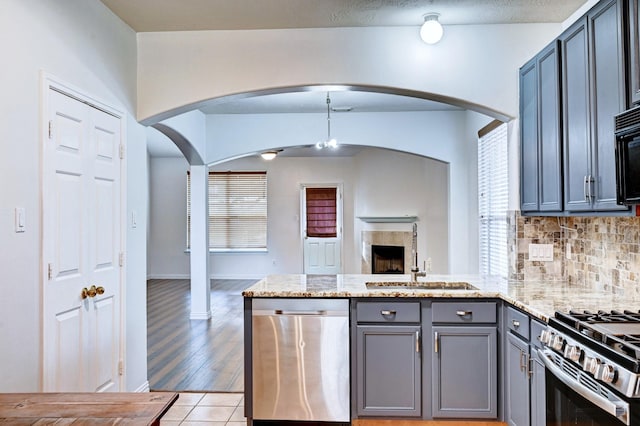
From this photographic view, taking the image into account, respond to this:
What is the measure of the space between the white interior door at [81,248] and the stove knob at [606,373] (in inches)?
96.7

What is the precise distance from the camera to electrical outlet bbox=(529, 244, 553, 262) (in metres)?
3.23

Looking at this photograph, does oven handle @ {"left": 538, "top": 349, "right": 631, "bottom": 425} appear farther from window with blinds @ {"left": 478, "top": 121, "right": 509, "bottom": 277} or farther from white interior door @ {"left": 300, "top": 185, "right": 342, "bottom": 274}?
white interior door @ {"left": 300, "top": 185, "right": 342, "bottom": 274}

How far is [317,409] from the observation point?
9.39ft

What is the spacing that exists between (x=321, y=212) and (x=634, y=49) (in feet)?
26.5

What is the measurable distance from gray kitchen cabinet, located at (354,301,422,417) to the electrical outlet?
1036 mm

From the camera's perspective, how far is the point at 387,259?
8047 mm

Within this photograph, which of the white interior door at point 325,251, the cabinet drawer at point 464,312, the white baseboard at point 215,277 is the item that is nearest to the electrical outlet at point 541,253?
the cabinet drawer at point 464,312

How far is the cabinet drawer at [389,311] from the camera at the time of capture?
2.82m

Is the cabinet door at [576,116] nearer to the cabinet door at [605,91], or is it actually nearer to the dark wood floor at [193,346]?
the cabinet door at [605,91]

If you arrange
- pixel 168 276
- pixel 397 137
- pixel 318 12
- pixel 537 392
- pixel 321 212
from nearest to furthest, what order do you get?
pixel 537 392 → pixel 318 12 → pixel 397 137 → pixel 321 212 → pixel 168 276

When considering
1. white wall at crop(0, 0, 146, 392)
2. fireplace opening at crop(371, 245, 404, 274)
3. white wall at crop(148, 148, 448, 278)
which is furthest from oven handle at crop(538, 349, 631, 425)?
white wall at crop(148, 148, 448, 278)

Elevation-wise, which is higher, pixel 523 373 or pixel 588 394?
pixel 588 394

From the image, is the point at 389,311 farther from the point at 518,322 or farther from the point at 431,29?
the point at 431,29

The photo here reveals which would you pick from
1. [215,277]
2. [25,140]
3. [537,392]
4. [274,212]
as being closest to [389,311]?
[537,392]
